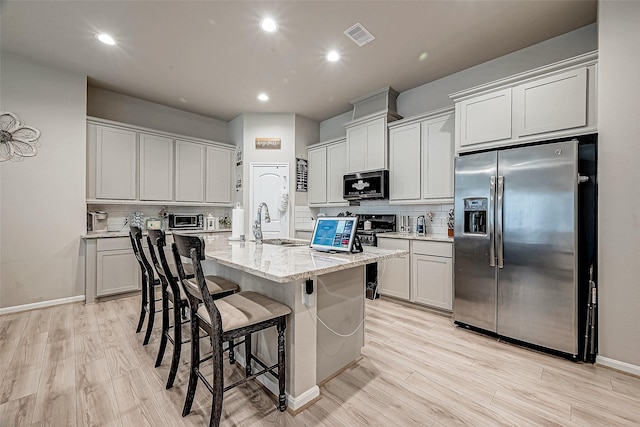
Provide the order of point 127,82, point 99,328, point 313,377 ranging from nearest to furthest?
point 313,377
point 99,328
point 127,82

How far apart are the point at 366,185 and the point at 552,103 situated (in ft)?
7.45

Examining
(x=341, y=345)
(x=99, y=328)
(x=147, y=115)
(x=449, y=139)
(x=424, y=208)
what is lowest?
(x=99, y=328)

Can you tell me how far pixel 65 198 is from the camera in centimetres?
355

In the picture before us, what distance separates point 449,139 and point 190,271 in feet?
10.5

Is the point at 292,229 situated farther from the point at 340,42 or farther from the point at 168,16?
the point at 168,16

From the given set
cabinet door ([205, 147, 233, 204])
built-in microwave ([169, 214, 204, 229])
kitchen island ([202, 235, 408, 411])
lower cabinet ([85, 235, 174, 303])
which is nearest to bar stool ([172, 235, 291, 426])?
kitchen island ([202, 235, 408, 411])

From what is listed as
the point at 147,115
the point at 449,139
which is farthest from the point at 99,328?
the point at 449,139

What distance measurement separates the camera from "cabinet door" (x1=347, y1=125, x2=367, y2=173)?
4.34 m

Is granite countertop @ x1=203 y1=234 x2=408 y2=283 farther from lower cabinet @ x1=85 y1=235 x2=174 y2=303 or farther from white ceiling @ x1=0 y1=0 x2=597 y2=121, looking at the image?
lower cabinet @ x1=85 y1=235 x2=174 y2=303

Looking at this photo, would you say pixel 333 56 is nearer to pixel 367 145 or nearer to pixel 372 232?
pixel 367 145

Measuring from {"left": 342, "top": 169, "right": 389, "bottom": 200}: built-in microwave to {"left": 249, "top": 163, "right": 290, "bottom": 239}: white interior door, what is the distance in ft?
3.91

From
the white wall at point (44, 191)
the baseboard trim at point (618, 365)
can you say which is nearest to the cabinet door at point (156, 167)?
the white wall at point (44, 191)

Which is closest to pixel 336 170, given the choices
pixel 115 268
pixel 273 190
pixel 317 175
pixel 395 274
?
pixel 317 175

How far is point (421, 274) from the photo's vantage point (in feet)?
11.2
